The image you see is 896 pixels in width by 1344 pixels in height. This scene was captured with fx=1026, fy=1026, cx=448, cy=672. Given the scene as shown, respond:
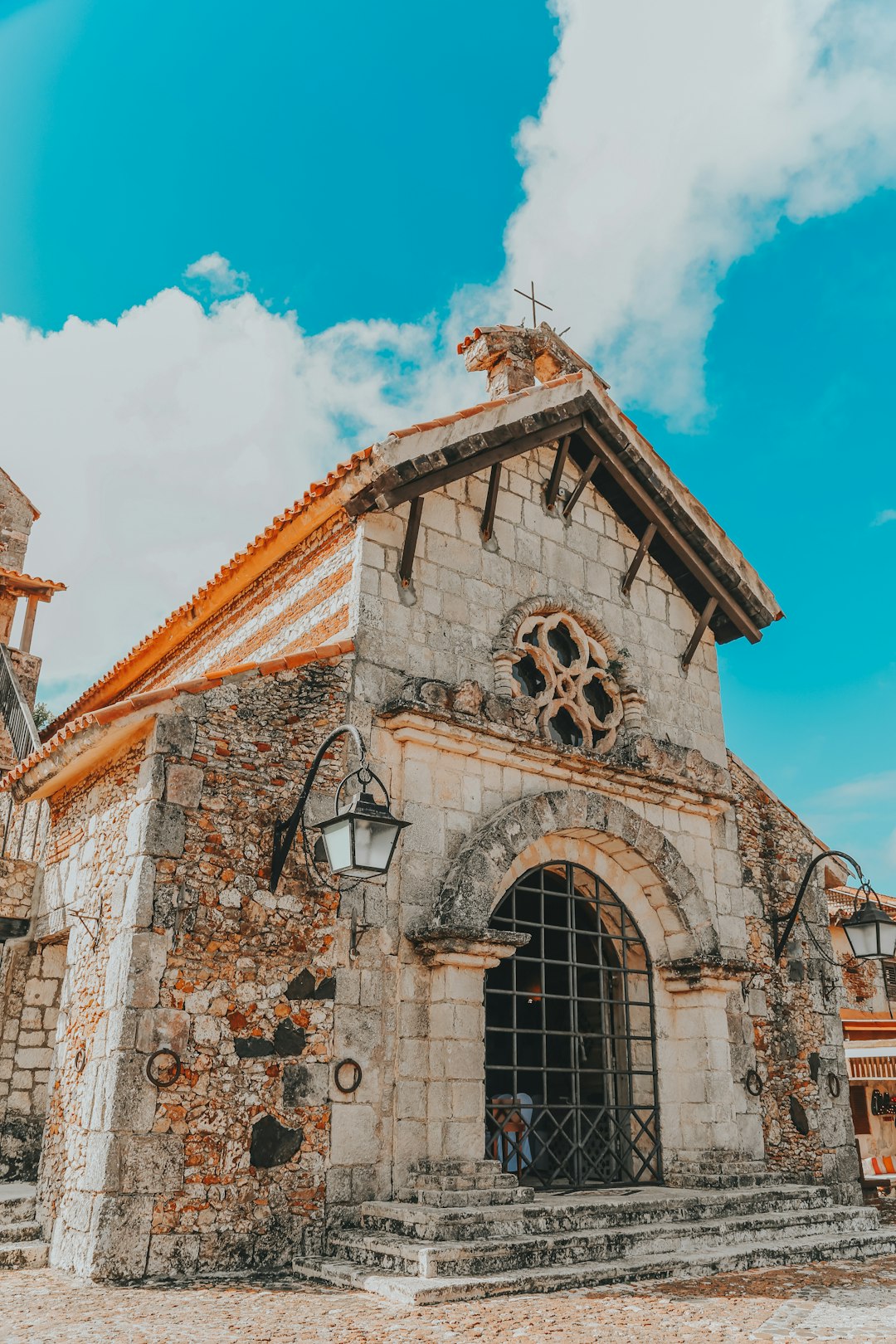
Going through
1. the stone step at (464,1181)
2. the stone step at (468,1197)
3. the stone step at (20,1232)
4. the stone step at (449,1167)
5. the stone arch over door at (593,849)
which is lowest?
the stone step at (20,1232)

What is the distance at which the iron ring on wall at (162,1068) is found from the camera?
19.0 ft

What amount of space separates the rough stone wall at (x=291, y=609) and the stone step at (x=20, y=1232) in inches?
161

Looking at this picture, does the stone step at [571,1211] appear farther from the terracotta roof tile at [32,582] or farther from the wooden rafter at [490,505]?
the terracotta roof tile at [32,582]

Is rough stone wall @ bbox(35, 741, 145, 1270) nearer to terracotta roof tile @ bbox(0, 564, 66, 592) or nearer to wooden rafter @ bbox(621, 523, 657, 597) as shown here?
wooden rafter @ bbox(621, 523, 657, 597)

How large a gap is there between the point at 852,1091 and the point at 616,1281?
1426 cm

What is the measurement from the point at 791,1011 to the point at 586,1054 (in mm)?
2001

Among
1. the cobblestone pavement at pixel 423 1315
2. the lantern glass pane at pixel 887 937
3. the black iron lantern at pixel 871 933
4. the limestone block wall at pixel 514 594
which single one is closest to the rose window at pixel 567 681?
the limestone block wall at pixel 514 594

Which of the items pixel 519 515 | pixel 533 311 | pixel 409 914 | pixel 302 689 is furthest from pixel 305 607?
pixel 533 311

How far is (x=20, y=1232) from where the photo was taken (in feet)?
20.8

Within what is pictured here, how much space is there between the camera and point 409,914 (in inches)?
278

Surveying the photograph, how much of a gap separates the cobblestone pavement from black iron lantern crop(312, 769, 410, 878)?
83.6 inches

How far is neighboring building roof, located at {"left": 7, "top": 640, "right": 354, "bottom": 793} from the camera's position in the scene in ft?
21.3

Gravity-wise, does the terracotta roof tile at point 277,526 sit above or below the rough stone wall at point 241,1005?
above

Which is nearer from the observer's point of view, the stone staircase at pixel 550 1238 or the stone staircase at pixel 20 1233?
the stone staircase at pixel 550 1238
